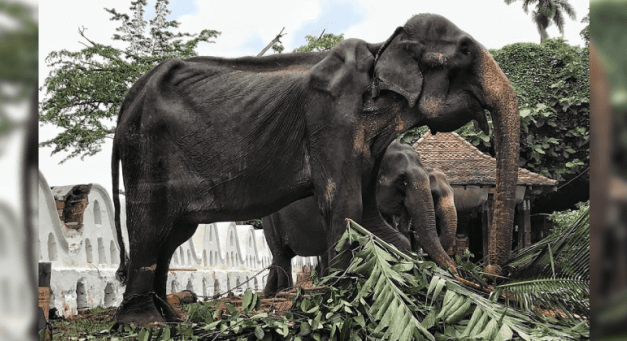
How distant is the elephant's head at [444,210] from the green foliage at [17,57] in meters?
5.85

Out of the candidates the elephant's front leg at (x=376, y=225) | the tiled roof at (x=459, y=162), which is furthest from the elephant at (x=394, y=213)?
the tiled roof at (x=459, y=162)

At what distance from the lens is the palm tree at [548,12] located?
3011 centimetres

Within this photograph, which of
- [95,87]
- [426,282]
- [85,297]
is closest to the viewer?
[426,282]

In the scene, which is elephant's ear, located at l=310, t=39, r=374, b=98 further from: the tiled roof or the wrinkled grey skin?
the tiled roof

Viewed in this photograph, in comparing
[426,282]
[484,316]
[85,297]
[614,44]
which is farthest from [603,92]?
[85,297]

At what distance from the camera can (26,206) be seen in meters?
0.59

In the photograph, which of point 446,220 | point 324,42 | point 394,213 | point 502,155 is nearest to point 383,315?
point 502,155

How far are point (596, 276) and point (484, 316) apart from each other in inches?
70.6

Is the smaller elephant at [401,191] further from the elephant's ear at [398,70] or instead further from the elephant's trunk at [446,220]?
the elephant's ear at [398,70]

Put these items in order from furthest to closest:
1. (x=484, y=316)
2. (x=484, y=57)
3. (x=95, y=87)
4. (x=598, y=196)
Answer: (x=95, y=87) < (x=484, y=57) < (x=484, y=316) < (x=598, y=196)

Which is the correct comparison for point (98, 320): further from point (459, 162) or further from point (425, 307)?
point (459, 162)

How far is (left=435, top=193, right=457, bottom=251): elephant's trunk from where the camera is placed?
6.25 metres

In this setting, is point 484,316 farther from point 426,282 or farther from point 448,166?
point 448,166

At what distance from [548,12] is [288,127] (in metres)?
30.1
